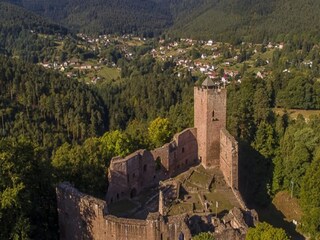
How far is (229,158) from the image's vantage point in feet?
127

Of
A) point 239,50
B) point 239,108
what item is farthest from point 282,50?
point 239,108

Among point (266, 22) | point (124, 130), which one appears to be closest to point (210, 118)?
point (124, 130)

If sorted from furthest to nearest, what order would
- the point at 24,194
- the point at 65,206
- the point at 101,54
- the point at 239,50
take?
the point at 101,54 → the point at 239,50 → the point at 65,206 → the point at 24,194

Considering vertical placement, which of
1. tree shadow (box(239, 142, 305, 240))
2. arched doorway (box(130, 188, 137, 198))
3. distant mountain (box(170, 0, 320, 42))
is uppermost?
distant mountain (box(170, 0, 320, 42))

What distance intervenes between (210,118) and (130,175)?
9.86 metres

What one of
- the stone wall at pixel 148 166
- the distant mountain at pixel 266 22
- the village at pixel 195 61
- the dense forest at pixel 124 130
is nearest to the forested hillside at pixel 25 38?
the village at pixel 195 61

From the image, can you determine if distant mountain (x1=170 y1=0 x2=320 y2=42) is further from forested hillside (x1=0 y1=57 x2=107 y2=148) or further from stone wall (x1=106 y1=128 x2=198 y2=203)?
stone wall (x1=106 y1=128 x2=198 y2=203)

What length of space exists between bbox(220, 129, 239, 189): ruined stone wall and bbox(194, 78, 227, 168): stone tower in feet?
2.53

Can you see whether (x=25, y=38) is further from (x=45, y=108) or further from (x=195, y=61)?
(x=45, y=108)

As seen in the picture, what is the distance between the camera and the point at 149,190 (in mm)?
38906

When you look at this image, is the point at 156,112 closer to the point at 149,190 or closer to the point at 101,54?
the point at 149,190

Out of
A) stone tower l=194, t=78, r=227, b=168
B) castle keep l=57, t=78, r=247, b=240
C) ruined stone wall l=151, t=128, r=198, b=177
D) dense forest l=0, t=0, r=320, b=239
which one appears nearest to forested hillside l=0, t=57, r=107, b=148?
dense forest l=0, t=0, r=320, b=239

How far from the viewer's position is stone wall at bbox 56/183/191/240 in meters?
26.9

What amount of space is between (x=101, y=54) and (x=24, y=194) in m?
145
